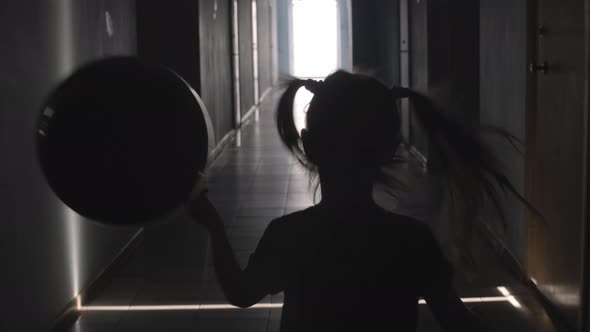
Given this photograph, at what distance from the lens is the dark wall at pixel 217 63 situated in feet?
25.6

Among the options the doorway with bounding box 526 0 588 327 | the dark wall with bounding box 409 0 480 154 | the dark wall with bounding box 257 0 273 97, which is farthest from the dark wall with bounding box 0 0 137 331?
the dark wall with bounding box 257 0 273 97

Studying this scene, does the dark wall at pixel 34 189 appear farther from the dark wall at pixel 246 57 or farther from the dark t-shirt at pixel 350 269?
the dark wall at pixel 246 57

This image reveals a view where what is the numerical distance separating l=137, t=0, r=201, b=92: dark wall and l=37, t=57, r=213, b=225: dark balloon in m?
5.75

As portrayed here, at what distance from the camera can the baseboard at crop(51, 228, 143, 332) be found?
3504 millimetres

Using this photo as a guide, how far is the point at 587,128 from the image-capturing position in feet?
9.58

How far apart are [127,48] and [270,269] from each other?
3.91 m

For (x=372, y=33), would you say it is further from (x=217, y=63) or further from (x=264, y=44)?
(x=264, y=44)

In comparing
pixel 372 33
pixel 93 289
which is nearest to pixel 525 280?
pixel 93 289

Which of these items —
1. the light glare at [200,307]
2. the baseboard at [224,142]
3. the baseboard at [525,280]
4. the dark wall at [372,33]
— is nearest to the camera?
the baseboard at [525,280]

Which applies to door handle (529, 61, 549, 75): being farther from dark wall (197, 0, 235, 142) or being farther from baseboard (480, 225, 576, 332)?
dark wall (197, 0, 235, 142)

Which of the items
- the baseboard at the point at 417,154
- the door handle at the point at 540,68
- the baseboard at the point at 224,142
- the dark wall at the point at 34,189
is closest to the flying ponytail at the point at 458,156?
the dark wall at the point at 34,189

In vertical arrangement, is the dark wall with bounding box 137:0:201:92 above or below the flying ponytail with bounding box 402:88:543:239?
above

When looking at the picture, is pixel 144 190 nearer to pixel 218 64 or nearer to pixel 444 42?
pixel 444 42

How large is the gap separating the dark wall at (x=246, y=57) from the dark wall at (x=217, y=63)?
146 cm
